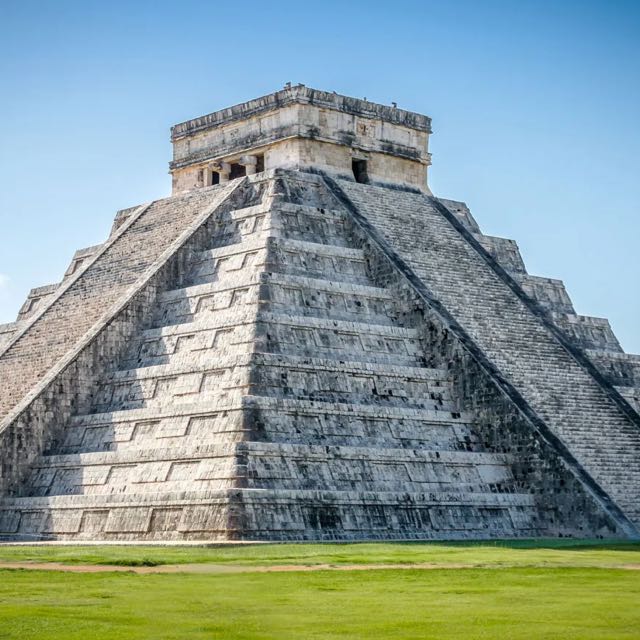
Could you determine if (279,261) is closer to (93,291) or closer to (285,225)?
(285,225)

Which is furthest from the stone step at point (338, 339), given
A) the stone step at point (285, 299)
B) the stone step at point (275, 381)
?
the stone step at point (285, 299)

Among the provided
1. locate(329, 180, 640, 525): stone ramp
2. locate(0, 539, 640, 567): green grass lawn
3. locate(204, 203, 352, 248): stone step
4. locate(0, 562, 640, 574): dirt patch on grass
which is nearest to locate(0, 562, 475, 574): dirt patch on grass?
locate(0, 562, 640, 574): dirt patch on grass

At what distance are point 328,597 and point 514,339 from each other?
1604 centimetres

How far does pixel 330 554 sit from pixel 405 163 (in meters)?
17.0

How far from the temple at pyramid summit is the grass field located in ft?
12.9

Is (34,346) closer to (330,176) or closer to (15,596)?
(330,176)

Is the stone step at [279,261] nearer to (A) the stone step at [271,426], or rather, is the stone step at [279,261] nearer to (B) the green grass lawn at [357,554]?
(A) the stone step at [271,426]

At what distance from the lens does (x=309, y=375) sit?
2488 centimetres

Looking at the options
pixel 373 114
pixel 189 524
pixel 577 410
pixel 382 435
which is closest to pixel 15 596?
pixel 189 524

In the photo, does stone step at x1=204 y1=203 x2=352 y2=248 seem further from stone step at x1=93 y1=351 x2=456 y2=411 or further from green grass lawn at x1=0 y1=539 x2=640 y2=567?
green grass lawn at x1=0 y1=539 x2=640 y2=567

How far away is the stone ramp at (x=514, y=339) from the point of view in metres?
26.2

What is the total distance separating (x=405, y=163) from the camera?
34.1m

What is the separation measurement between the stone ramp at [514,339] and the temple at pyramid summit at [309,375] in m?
0.07

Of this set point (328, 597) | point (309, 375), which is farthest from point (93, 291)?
point (328, 597)
